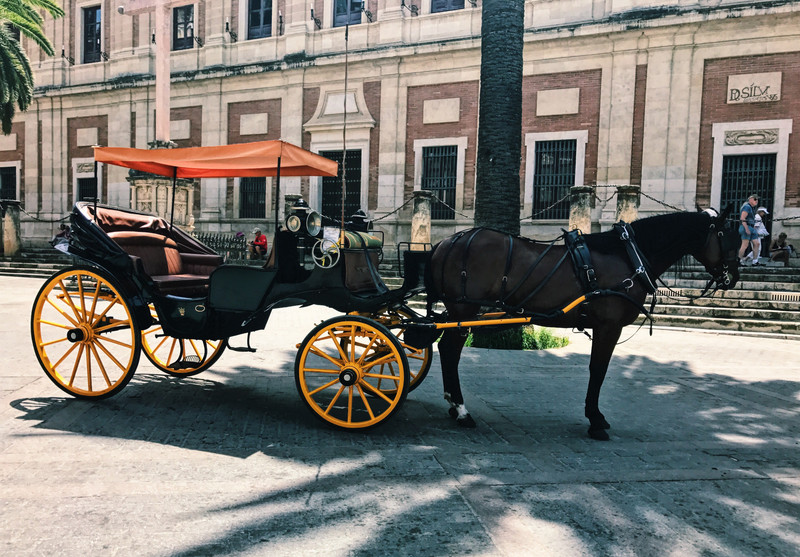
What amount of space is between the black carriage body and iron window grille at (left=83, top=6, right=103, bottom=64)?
24153 mm

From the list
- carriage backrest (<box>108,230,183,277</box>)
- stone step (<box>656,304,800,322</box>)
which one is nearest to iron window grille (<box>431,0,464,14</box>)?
stone step (<box>656,304,800,322</box>)

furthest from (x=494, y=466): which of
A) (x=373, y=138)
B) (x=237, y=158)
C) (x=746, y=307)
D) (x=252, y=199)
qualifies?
(x=252, y=199)

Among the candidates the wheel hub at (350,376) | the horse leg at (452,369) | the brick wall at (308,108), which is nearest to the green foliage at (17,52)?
the brick wall at (308,108)

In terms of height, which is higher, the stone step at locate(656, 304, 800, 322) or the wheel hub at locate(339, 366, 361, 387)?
the wheel hub at locate(339, 366, 361, 387)

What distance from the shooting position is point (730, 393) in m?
6.25

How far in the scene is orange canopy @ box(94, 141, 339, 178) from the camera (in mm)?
4885

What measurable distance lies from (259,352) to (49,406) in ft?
9.75

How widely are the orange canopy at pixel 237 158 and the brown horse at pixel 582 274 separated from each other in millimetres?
1511

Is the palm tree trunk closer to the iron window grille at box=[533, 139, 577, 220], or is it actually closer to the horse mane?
the horse mane

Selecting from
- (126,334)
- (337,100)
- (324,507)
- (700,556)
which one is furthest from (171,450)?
(337,100)

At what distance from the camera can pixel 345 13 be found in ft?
69.2

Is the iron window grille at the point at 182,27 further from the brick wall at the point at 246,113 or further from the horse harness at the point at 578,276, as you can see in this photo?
the horse harness at the point at 578,276

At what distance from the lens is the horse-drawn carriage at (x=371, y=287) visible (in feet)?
15.0

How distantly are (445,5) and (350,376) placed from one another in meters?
18.4
